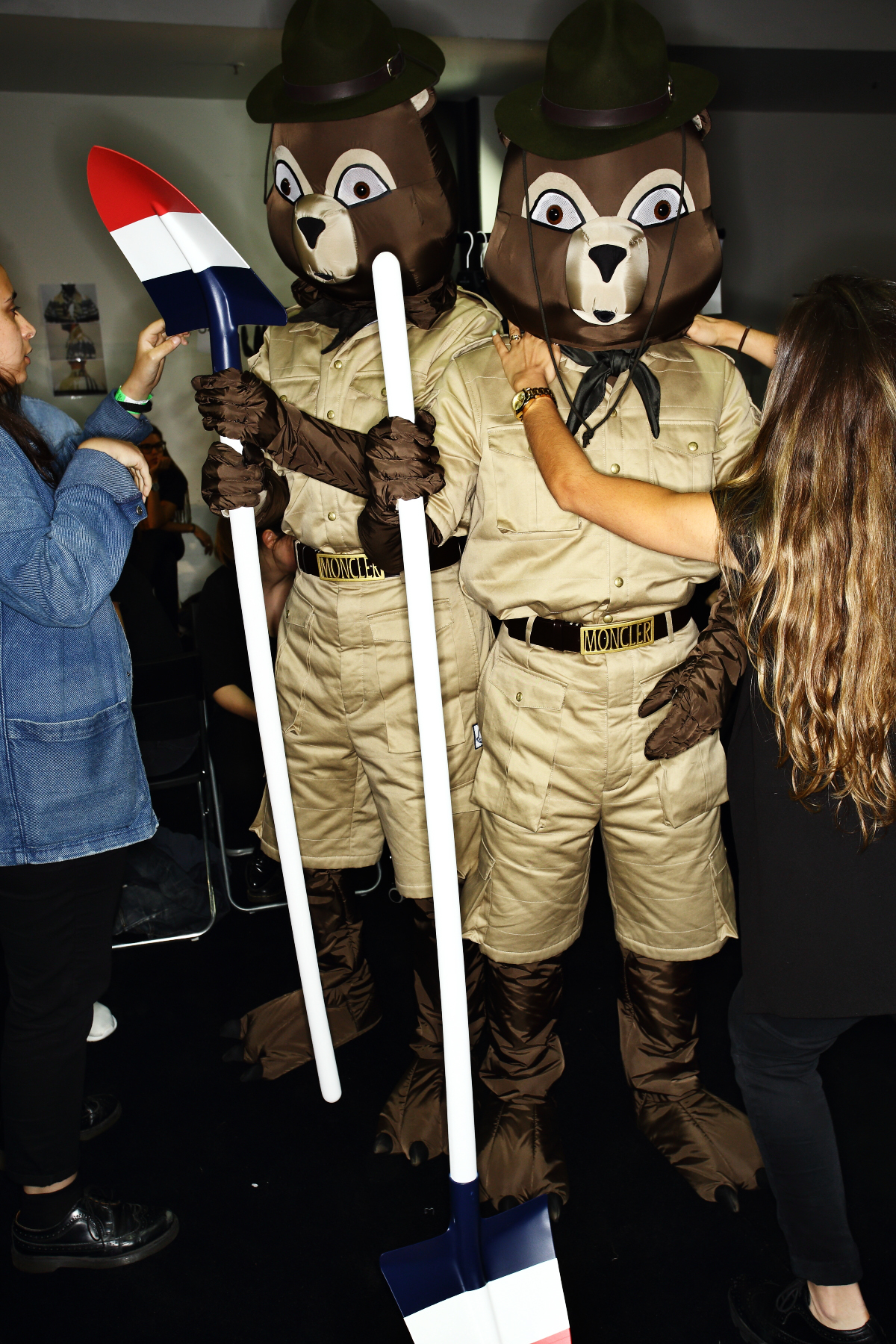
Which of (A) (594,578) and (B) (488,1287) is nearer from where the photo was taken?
(B) (488,1287)

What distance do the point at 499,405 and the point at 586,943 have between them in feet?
5.07

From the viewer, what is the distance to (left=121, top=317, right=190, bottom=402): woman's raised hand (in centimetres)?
151

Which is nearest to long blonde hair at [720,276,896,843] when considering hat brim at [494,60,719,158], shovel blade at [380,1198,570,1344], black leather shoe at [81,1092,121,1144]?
hat brim at [494,60,719,158]

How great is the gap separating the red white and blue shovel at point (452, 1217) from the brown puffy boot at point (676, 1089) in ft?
1.33

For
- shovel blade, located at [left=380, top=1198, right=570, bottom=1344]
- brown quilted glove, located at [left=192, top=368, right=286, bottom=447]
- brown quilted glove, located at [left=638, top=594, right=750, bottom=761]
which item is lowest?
shovel blade, located at [left=380, top=1198, right=570, bottom=1344]

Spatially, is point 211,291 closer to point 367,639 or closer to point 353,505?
point 353,505

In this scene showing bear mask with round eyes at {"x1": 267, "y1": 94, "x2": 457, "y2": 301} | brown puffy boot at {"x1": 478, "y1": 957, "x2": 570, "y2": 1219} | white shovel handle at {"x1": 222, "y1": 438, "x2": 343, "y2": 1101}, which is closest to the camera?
white shovel handle at {"x1": 222, "y1": 438, "x2": 343, "y2": 1101}

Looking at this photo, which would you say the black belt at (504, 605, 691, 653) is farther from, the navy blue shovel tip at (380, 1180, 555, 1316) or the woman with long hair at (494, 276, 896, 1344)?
the navy blue shovel tip at (380, 1180, 555, 1316)

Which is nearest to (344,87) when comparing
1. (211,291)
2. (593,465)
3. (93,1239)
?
(211,291)

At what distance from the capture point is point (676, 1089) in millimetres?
1906

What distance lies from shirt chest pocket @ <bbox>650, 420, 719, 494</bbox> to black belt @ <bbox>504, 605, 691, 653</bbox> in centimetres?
21

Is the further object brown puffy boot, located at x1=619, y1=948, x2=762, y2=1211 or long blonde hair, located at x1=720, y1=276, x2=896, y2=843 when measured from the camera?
brown puffy boot, located at x1=619, y1=948, x2=762, y2=1211

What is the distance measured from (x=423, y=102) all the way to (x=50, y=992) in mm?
1565

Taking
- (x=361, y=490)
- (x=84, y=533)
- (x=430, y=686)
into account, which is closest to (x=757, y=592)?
(x=430, y=686)
